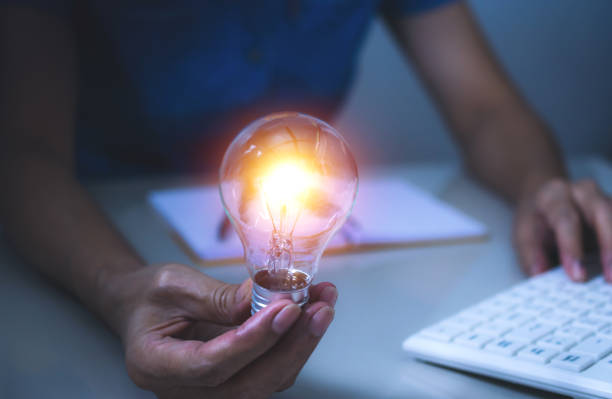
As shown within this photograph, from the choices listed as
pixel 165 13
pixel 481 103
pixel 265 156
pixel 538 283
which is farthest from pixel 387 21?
pixel 265 156

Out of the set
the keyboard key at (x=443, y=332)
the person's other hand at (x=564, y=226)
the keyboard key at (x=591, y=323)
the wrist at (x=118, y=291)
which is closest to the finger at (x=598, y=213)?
the person's other hand at (x=564, y=226)

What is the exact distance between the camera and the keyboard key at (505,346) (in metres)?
0.39

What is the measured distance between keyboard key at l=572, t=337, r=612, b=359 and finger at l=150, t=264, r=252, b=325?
0.24 m

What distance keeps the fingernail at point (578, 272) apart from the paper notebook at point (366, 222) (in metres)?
0.15

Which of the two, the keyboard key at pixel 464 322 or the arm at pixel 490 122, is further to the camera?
the arm at pixel 490 122

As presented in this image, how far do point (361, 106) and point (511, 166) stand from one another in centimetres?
61

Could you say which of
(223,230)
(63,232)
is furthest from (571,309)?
(63,232)

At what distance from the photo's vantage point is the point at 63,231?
0.52 metres

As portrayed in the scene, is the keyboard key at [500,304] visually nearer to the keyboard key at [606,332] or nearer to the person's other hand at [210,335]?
the keyboard key at [606,332]

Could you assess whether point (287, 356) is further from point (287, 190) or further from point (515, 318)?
point (515, 318)

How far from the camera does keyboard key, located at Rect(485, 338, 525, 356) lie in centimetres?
39

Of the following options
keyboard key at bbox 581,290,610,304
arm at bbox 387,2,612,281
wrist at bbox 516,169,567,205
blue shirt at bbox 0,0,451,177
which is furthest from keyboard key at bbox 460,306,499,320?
blue shirt at bbox 0,0,451,177

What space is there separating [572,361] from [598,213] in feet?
Answer: 0.96

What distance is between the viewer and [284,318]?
0.29 m
